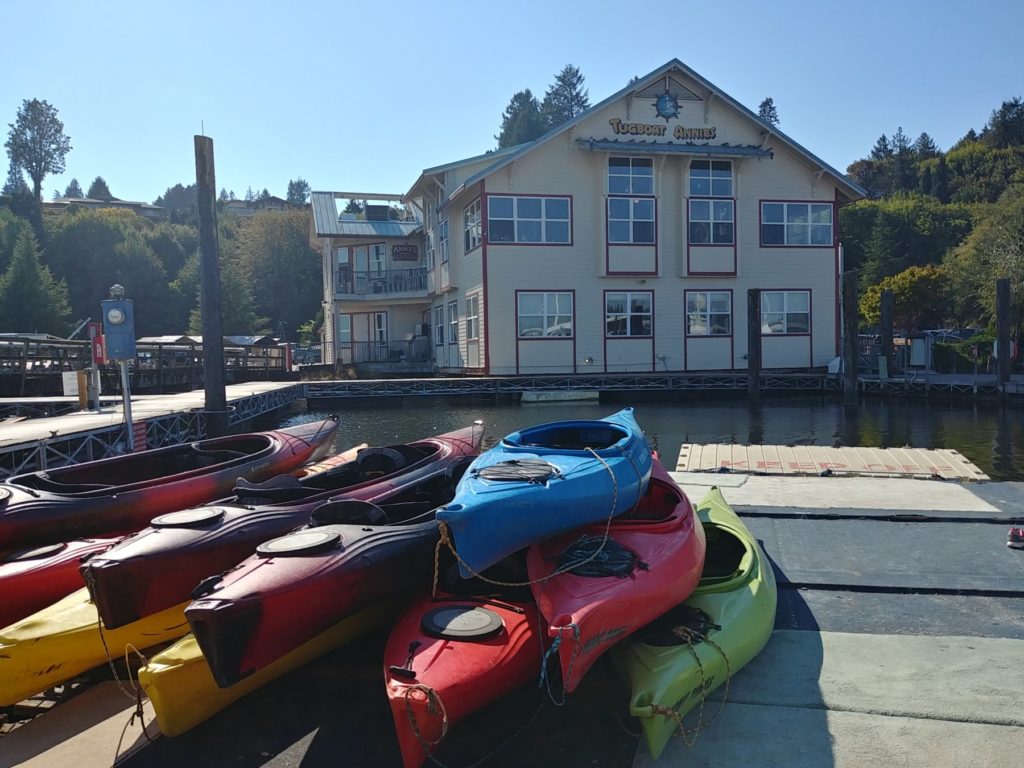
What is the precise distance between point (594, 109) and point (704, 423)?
1171cm

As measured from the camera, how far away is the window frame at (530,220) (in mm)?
26125

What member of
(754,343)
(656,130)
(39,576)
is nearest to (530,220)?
(656,130)

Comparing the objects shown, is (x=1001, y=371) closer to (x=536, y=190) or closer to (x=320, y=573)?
(x=536, y=190)

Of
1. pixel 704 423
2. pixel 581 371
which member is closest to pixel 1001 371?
pixel 704 423

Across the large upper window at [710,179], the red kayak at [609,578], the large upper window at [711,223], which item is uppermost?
the large upper window at [710,179]

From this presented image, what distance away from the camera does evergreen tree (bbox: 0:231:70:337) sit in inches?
1906

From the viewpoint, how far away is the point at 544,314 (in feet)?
88.6

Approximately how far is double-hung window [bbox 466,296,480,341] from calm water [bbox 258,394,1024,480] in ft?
8.20

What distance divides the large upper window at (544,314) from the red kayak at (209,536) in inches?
792

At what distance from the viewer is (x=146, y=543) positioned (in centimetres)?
469

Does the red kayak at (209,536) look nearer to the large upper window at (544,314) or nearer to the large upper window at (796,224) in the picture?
the large upper window at (544,314)

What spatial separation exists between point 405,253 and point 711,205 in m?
13.8

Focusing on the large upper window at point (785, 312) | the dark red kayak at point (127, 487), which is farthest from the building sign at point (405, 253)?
the dark red kayak at point (127, 487)

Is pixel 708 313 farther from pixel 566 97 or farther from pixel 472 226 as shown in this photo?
pixel 566 97
